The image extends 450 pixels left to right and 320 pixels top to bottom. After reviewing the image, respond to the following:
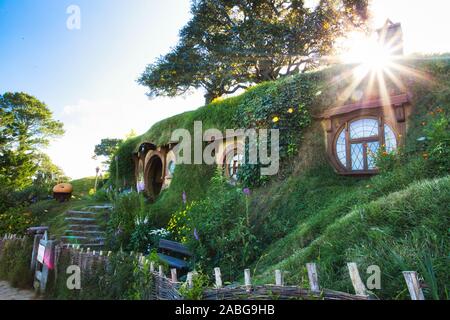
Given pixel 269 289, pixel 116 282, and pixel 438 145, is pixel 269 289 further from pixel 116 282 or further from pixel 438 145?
pixel 438 145

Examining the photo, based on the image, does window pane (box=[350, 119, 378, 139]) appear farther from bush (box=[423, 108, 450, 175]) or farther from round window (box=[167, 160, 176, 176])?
round window (box=[167, 160, 176, 176])

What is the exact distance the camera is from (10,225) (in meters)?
9.81

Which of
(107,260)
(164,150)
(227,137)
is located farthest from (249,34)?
(107,260)

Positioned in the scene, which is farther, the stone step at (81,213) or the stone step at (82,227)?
the stone step at (81,213)

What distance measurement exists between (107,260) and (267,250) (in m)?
2.87

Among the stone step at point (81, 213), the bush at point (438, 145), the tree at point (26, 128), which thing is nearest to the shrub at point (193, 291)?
the bush at point (438, 145)

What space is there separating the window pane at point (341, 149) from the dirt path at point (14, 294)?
741 centimetres

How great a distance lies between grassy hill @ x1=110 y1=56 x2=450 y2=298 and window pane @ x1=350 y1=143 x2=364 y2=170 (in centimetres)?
36

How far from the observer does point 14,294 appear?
6000 millimetres

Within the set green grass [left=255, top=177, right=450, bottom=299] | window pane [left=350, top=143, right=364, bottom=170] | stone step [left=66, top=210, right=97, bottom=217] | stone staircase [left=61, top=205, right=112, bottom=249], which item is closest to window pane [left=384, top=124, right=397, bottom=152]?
window pane [left=350, top=143, right=364, bottom=170]

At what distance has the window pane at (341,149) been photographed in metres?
7.66

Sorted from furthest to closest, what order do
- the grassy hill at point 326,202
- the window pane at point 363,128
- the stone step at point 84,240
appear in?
the stone step at point 84,240, the window pane at point 363,128, the grassy hill at point 326,202

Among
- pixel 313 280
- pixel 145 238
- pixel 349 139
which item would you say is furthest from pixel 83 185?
pixel 313 280

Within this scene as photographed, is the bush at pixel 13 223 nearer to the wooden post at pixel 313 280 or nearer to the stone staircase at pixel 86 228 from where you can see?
the stone staircase at pixel 86 228
